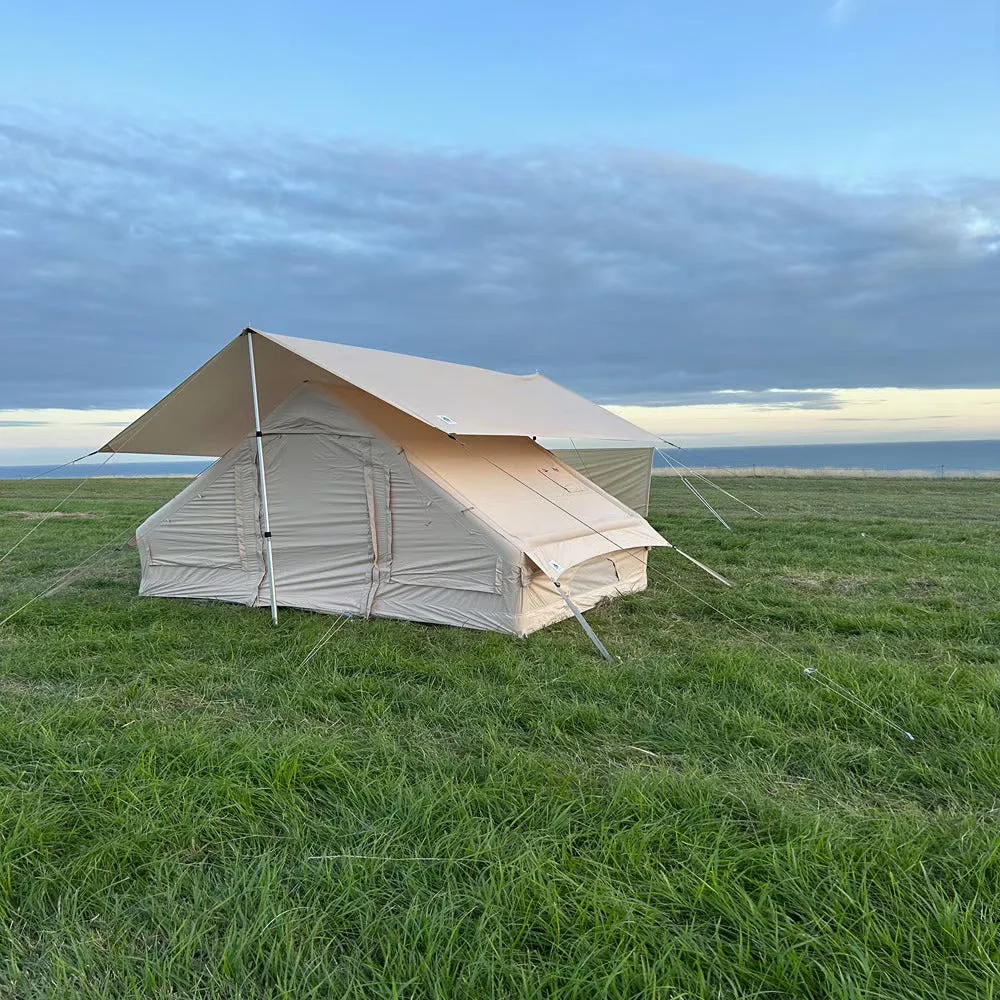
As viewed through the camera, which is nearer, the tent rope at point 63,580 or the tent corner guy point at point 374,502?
the tent corner guy point at point 374,502

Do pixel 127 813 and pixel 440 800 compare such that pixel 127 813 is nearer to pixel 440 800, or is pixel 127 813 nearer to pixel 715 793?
pixel 440 800

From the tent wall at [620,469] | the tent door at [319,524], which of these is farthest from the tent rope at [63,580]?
the tent wall at [620,469]

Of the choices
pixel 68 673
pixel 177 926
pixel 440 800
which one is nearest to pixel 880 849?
pixel 440 800

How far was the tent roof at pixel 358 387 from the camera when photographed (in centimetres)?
530

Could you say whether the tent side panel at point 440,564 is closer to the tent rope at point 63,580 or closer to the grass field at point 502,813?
the grass field at point 502,813

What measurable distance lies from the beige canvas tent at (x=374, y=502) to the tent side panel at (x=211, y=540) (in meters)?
0.01

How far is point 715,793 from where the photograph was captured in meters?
2.61

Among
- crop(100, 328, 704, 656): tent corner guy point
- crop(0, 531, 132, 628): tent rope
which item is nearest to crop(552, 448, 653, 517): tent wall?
crop(100, 328, 704, 656): tent corner guy point

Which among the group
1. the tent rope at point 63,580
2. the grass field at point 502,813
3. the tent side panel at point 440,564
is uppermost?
the tent side panel at point 440,564

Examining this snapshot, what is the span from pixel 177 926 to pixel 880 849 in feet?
7.22

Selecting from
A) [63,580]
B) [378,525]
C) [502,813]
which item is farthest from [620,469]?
[502,813]

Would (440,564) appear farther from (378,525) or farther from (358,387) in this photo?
(358,387)

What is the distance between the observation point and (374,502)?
564 centimetres

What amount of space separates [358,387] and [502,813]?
3.45 m
